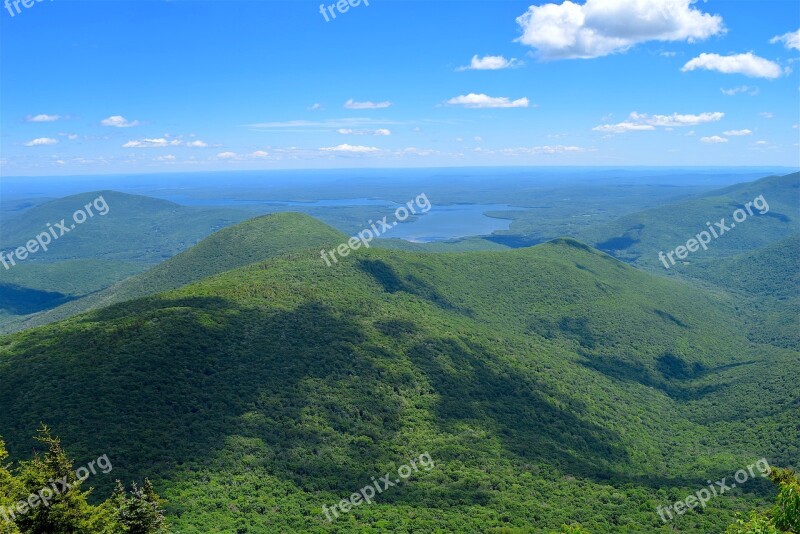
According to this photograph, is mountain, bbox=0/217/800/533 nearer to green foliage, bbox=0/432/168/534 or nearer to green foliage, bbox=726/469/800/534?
green foliage, bbox=0/432/168/534

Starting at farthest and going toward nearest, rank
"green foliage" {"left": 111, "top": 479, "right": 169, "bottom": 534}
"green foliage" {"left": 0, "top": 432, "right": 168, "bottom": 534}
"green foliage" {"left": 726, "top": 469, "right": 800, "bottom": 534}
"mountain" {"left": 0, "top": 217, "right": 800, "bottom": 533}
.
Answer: "mountain" {"left": 0, "top": 217, "right": 800, "bottom": 533} < "green foliage" {"left": 111, "top": 479, "right": 169, "bottom": 534} < "green foliage" {"left": 0, "top": 432, "right": 168, "bottom": 534} < "green foliage" {"left": 726, "top": 469, "right": 800, "bottom": 534}

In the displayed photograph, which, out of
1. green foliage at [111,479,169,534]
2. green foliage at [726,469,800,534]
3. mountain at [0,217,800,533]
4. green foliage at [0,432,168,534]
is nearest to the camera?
green foliage at [726,469,800,534]

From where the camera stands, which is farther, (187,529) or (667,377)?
(667,377)

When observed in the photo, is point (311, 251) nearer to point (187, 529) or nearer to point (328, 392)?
point (328, 392)

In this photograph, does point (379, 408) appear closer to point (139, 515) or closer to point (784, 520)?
point (139, 515)

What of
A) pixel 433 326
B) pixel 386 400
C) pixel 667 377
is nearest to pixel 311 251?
pixel 433 326

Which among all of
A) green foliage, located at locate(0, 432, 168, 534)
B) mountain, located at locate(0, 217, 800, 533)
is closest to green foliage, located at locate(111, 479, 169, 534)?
green foliage, located at locate(0, 432, 168, 534)

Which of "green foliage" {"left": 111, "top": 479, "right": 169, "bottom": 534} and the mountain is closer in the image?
"green foliage" {"left": 111, "top": 479, "right": 169, "bottom": 534}

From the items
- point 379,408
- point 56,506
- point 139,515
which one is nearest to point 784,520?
point 139,515

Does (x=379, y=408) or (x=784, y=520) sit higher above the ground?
(x=784, y=520)
